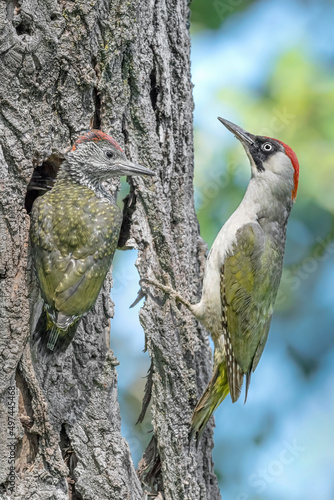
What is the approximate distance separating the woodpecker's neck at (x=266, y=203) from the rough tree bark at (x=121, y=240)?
53 centimetres

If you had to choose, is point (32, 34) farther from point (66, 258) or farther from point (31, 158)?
point (66, 258)

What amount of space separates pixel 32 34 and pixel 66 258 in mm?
976

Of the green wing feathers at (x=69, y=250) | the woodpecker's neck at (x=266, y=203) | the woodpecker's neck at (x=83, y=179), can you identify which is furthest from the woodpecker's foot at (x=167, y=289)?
the woodpecker's neck at (x=266, y=203)

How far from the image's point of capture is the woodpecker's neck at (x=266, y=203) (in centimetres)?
383

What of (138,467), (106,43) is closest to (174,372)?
(138,467)

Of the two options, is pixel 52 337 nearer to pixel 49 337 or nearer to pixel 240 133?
pixel 49 337

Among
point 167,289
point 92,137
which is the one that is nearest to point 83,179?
point 92,137

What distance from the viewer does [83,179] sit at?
3092 mm

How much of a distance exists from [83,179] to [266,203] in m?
1.26

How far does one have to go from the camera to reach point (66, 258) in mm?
2781

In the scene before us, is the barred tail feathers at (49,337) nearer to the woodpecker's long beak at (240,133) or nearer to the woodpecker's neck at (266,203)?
the woodpecker's neck at (266,203)

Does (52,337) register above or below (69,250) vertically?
below

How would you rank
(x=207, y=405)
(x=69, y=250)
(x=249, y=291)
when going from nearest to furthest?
(x=69, y=250)
(x=207, y=405)
(x=249, y=291)

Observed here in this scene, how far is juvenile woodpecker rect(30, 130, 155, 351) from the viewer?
2725 millimetres
